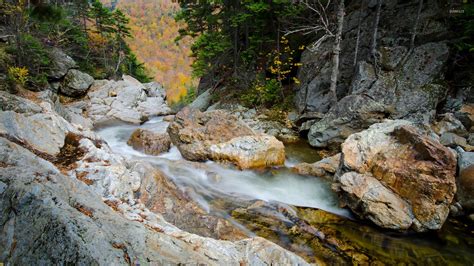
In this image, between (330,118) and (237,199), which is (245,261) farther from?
(330,118)

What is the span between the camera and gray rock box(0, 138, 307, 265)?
247cm

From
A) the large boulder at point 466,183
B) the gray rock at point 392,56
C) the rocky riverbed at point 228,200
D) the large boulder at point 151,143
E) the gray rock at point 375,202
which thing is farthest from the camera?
the gray rock at point 392,56

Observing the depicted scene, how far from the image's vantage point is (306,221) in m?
5.97

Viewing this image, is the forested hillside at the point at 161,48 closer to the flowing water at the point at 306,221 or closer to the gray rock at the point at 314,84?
the gray rock at the point at 314,84

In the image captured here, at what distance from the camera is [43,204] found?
2.81 metres

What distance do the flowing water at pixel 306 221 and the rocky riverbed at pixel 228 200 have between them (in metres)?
0.03

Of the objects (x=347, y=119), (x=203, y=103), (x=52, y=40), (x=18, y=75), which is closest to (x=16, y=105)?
(x=18, y=75)

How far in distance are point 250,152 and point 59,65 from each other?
1752 cm

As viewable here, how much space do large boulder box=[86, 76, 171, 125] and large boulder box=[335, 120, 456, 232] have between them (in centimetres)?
1522

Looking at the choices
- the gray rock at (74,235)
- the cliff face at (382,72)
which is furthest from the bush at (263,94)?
the gray rock at (74,235)

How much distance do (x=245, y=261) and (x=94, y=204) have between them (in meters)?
2.06

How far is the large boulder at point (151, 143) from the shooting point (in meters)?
10.0

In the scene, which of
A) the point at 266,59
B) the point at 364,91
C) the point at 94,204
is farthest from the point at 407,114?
the point at 94,204

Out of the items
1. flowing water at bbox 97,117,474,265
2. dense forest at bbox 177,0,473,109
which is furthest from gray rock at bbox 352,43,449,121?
flowing water at bbox 97,117,474,265
